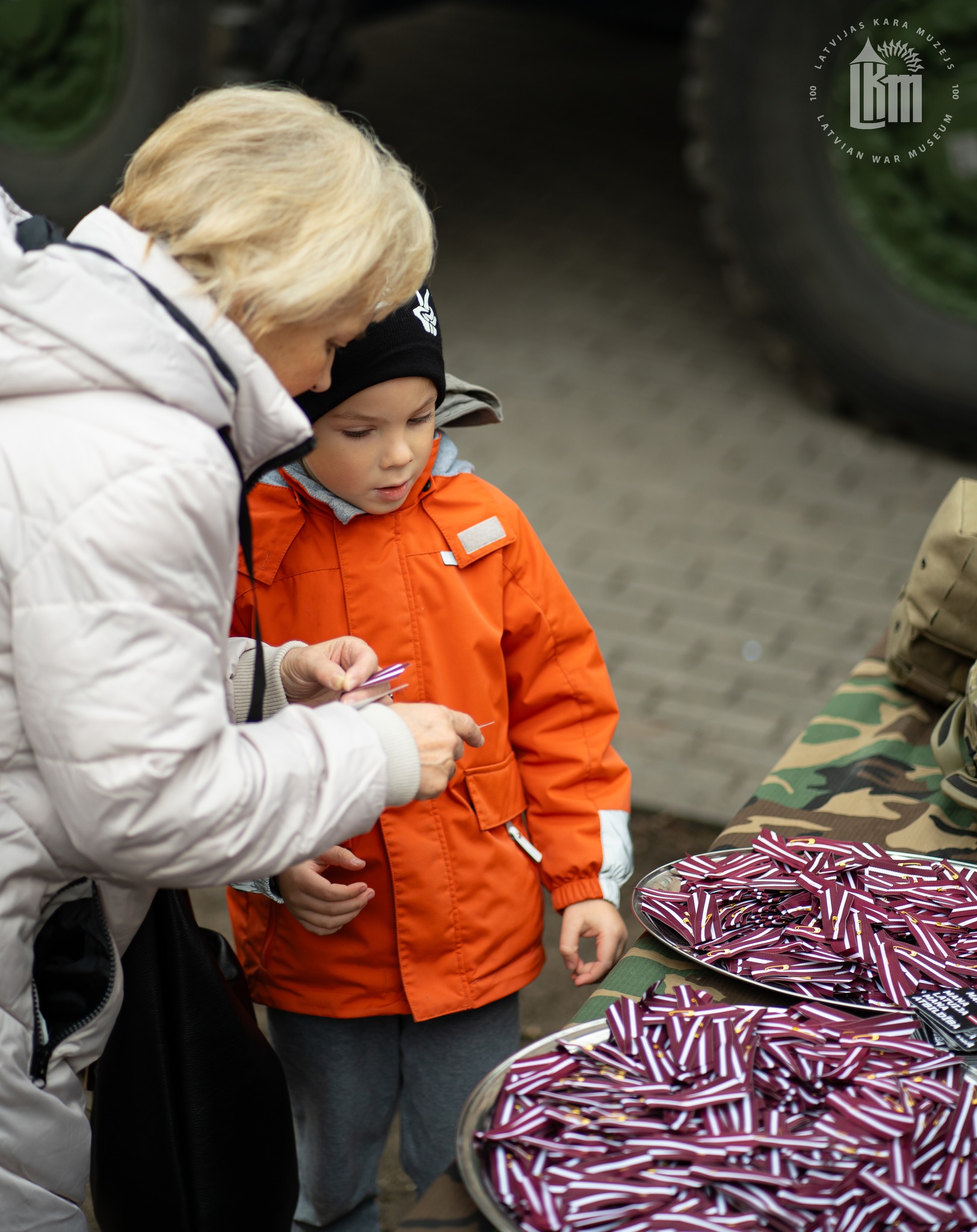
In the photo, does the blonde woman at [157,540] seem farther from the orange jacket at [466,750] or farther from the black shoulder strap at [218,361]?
→ the orange jacket at [466,750]

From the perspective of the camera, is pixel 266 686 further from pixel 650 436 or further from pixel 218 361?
pixel 650 436

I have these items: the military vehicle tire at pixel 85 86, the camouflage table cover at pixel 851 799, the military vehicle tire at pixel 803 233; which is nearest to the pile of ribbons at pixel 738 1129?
the camouflage table cover at pixel 851 799

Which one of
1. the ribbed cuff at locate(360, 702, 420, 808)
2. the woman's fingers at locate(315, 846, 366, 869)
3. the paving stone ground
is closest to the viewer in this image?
the ribbed cuff at locate(360, 702, 420, 808)

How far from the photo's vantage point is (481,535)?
6.02 ft

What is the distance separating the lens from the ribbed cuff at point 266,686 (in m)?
1.74

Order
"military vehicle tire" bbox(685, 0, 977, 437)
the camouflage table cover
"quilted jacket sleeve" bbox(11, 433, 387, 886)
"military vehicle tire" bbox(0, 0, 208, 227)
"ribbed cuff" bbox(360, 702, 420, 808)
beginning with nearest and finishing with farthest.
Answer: "quilted jacket sleeve" bbox(11, 433, 387, 886) → "ribbed cuff" bbox(360, 702, 420, 808) → the camouflage table cover → "military vehicle tire" bbox(685, 0, 977, 437) → "military vehicle tire" bbox(0, 0, 208, 227)

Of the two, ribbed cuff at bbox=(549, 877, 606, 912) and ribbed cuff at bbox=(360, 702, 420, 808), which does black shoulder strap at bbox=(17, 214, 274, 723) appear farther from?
ribbed cuff at bbox=(549, 877, 606, 912)

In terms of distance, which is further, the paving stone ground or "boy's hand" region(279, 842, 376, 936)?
the paving stone ground

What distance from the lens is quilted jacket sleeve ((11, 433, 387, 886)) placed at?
1198 mm

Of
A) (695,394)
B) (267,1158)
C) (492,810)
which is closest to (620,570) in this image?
(695,394)

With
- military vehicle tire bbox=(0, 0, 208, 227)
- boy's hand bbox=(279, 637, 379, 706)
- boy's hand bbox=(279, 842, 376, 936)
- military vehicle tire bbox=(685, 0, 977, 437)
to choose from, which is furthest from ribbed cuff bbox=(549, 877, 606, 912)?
military vehicle tire bbox=(0, 0, 208, 227)

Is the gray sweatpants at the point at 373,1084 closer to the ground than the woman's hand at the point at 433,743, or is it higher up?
closer to the ground

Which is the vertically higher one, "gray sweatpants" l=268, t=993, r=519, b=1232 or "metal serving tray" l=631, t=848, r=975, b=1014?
"metal serving tray" l=631, t=848, r=975, b=1014

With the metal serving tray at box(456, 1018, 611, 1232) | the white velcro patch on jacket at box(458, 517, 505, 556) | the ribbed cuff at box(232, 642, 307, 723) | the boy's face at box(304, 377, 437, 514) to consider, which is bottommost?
the metal serving tray at box(456, 1018, 611, 1232)
